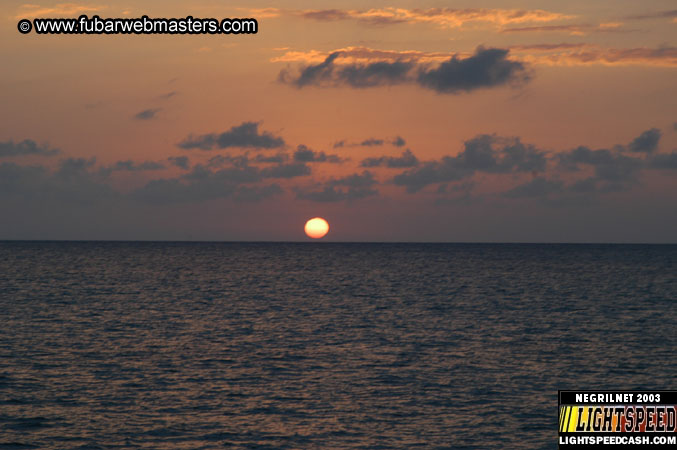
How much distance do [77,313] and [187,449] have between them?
46.8 m

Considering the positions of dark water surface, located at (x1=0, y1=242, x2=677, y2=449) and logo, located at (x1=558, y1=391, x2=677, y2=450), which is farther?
dark water surface, located at (x1=0, y1=242, x2=677, y2=449)

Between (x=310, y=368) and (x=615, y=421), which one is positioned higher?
(x=615, y=421)

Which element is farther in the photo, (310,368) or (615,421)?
(310,368)

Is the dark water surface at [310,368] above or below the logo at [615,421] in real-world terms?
below

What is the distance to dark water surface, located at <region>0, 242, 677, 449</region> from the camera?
32344 mm

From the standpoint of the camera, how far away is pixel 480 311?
78.3m

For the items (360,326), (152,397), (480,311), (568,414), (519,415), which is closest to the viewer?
(568,414)

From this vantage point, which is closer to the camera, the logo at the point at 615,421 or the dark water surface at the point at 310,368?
the logo at the point at 615,421

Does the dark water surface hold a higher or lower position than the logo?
lower

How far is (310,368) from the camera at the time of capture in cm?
4503

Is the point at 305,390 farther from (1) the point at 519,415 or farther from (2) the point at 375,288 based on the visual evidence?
(2) the point at 375,288

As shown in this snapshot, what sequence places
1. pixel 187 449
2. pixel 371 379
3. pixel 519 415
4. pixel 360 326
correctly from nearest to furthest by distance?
pixel 187 449 → pixel 519 415 → pixel 371 379 → pixel 360 326

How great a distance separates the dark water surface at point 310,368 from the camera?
32.3 metres

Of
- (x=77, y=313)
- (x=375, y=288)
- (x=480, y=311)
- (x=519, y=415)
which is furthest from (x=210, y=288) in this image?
(x=519, y=415)
